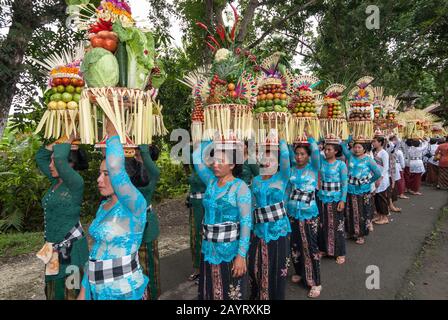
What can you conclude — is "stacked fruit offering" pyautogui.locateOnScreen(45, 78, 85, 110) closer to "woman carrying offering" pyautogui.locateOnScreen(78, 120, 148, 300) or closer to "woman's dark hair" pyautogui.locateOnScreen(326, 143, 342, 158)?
"woman carrying offering" pyautogui.locateOnScreen(78, 120, 148, 300)

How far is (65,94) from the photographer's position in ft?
7.85

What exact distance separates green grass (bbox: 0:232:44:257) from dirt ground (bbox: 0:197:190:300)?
0.20 meters

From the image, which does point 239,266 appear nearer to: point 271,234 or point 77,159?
point 271,234

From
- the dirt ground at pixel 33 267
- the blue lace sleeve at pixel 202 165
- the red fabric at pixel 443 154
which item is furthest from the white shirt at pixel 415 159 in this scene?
the blue lace sleeve at pixel 202 165

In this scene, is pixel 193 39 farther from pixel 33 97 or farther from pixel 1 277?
pixel 1 277

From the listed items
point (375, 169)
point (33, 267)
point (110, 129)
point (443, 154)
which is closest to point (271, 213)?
point (110, 129)

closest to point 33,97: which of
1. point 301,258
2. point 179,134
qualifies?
point 179,134

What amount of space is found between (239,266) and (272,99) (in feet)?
5.36

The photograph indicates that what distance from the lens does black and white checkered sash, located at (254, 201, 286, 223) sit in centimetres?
319

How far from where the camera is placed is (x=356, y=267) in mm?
4656

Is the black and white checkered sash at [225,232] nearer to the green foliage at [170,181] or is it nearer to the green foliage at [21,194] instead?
the green foliage at [21,194]

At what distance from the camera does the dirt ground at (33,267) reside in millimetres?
3941

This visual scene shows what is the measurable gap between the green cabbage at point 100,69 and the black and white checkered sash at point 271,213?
1.89 metres

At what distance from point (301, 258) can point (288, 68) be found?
7.57 ft
